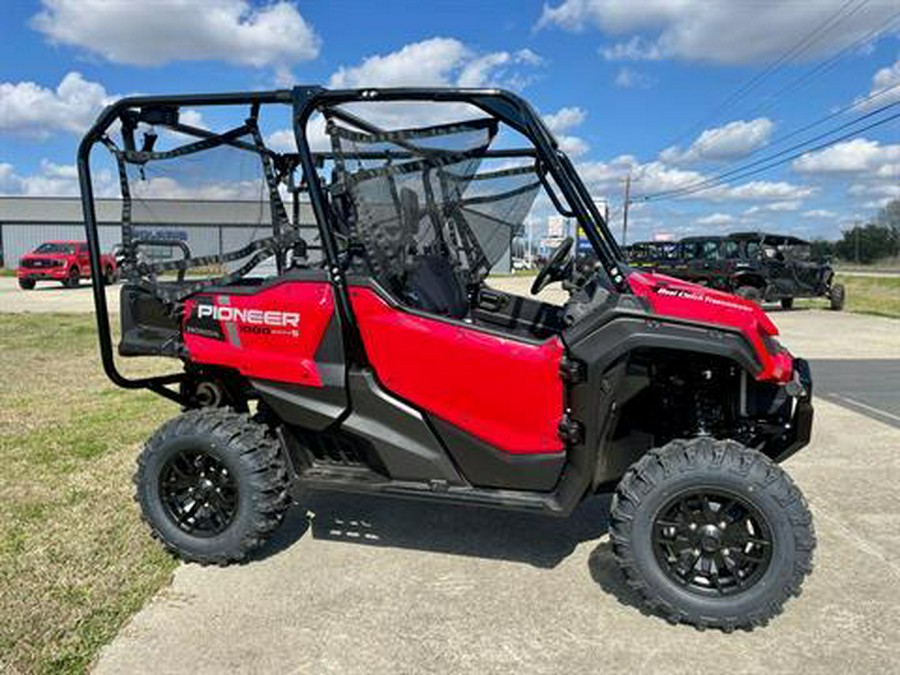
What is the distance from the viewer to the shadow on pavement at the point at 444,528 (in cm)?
371

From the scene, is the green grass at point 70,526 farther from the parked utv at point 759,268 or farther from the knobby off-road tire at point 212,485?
the parked utv at point 759,268

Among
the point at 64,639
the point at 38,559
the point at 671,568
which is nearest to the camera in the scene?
the point at 64,639

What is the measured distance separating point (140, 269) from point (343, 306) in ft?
3.66

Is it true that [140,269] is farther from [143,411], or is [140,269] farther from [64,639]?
[143,411]

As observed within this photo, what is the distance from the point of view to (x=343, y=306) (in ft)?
10.5

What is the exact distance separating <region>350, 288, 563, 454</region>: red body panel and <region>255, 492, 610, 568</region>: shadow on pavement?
73 cm

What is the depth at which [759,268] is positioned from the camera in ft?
56.7

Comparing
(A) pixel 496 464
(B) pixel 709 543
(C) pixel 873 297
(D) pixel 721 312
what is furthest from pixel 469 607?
(C) pixel 873 297

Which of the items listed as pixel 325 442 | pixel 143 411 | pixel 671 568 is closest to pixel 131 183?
pixel 325 442

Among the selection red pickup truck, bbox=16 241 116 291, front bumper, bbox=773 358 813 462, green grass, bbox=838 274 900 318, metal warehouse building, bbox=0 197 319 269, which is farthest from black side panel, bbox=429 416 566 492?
red pickup truck, bbox=16 241 116 291

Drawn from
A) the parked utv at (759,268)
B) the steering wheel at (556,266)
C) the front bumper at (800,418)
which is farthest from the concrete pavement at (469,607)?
the parked utv at (759,268)

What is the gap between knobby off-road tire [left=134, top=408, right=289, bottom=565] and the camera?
342cm

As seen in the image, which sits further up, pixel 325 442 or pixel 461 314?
pixel 461 314

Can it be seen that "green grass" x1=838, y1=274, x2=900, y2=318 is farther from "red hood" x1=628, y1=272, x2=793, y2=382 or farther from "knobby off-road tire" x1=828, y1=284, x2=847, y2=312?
"red hood" x1=628, y1=272, x2=793, y2=382
